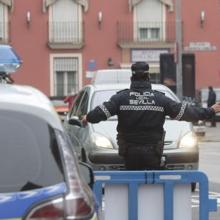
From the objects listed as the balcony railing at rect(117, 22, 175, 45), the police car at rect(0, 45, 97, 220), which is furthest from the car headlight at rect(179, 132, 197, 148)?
the balcony railing at rect(117, 22, 175, 45)

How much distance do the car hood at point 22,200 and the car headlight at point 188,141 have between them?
22.7ft

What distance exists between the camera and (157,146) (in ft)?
23.9

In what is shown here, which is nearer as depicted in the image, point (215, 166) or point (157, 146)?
point (157, 146)

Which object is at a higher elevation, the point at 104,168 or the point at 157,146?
the point at 157,146

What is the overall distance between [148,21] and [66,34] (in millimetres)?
4741

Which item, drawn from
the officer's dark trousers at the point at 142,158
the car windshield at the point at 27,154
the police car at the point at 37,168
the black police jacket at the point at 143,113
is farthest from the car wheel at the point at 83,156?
the car windshield at the point at 27,154

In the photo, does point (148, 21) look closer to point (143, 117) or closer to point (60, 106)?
point (60, 106)

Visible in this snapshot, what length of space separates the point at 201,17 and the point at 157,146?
123ft

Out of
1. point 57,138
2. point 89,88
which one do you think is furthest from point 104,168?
point 57,138

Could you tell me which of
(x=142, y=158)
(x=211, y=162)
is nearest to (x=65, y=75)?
(x=211, y=162)

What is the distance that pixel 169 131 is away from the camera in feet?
36.1

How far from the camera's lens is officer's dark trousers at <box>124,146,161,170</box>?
7234mm

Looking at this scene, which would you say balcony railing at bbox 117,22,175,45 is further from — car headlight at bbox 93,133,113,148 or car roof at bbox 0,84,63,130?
car roof at bbox 0,84,63,130

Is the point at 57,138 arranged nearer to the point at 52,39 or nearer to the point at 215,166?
the point at 215,166
